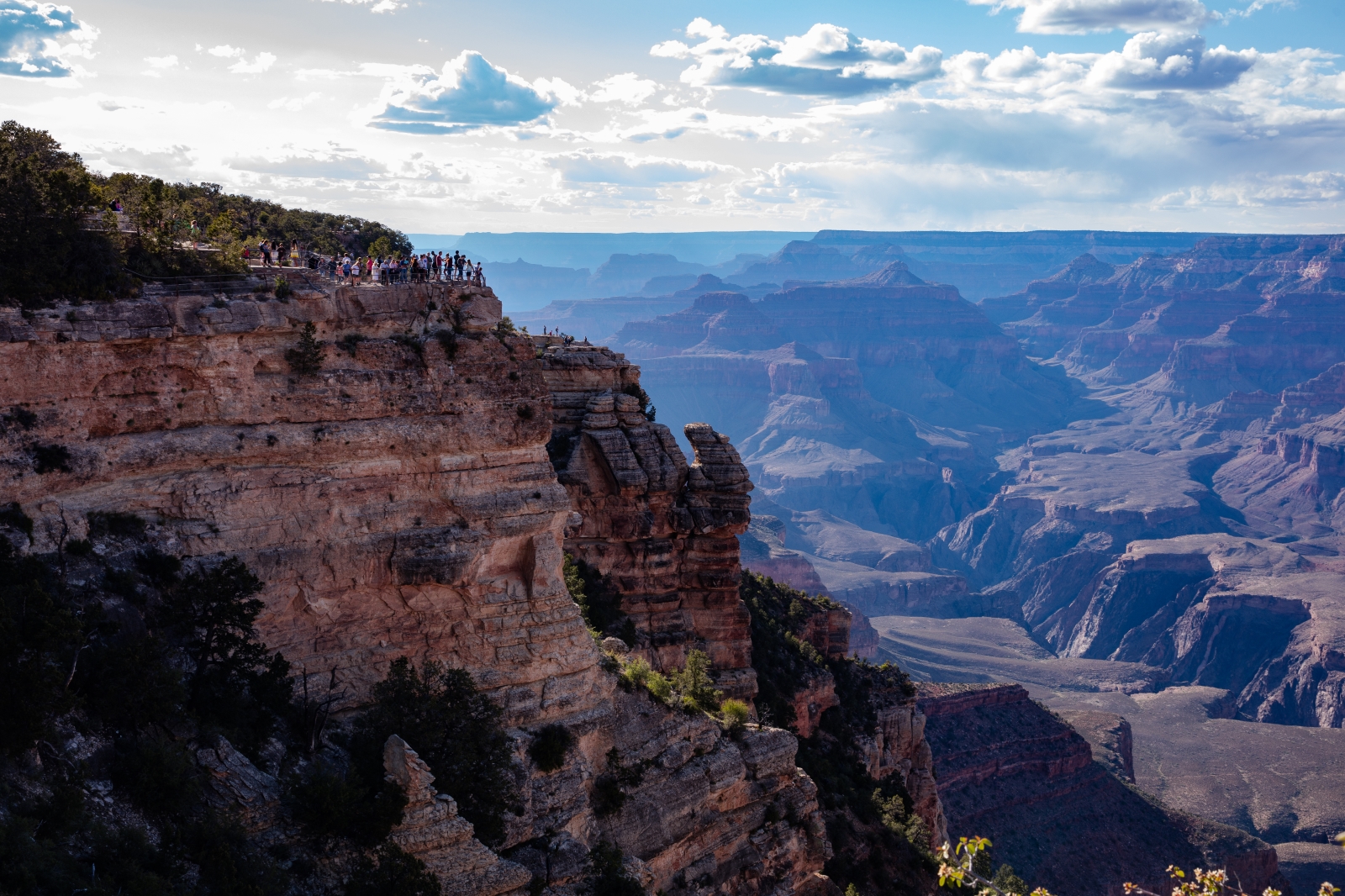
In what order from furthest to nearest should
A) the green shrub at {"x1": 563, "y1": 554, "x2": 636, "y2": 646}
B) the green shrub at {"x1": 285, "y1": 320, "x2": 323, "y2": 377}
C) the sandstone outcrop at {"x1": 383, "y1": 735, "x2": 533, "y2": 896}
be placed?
the green shrub at {"x1": 563, "y1": 554, "x2": 636, "y2": 646} → the green shrub at {"x1": 285, "y1": 320, "x2": 323, "y2": 377} → the sandstone outcrop at {"x1": 383, "y1": 735, "x2": 533, "y2": 896}

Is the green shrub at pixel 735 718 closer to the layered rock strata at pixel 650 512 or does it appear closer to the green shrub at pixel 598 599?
the green shrub at pixel 598 599

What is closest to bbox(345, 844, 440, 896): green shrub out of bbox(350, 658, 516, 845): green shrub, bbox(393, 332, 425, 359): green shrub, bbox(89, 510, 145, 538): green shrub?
bbox(350, 658, 516, 845): green shrub

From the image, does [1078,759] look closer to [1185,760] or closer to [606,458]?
Answer: [1185,760]

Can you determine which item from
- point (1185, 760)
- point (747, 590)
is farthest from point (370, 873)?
point (1185, 760)

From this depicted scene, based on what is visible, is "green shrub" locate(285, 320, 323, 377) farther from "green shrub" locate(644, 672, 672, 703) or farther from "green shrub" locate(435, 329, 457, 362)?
"green shrub" locate(644, 672, 672, 703)

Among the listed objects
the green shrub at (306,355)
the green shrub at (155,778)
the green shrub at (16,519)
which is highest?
the green shrub at (306,355)

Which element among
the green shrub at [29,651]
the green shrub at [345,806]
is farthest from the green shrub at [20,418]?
the green shrub at [345,806]
